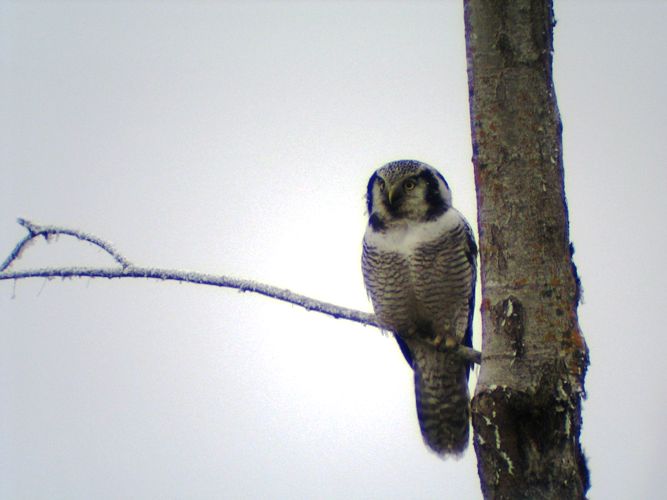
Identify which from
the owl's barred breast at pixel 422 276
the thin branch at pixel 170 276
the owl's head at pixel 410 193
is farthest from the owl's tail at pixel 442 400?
the thin branch at pixel 170 276

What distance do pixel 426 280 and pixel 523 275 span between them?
2.61 metres

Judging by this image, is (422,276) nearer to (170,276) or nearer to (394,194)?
(394,194)

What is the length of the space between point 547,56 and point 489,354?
640 mm

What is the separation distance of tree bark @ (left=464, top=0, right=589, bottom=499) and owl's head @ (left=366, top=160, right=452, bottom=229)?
2457 mm

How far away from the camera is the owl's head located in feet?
13.4

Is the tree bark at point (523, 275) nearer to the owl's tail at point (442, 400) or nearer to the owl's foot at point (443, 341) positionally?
the owl's foot at point (443, 341)

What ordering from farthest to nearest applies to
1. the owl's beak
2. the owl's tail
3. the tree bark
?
1. the owl's tail
2. the owl's beak
3. the tree bark

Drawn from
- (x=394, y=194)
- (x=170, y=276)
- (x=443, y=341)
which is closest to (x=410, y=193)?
(x=394, y=194)

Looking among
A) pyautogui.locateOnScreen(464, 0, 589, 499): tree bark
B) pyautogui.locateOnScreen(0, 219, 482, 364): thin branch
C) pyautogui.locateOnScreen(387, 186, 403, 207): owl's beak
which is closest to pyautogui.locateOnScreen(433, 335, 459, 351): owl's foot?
pyautogui.locateOnScreen(387, 186, 403, 207): owl's beak

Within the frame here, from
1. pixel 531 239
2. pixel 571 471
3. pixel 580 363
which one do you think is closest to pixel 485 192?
pixel 531 239

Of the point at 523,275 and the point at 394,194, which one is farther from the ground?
the point at 394,194

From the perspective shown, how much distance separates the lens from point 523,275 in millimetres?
1545

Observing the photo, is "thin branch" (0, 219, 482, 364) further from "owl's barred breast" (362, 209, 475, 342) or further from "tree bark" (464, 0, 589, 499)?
"owl's barred breast" (362, 209, 475, 342)

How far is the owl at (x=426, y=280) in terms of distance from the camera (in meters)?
4.09
